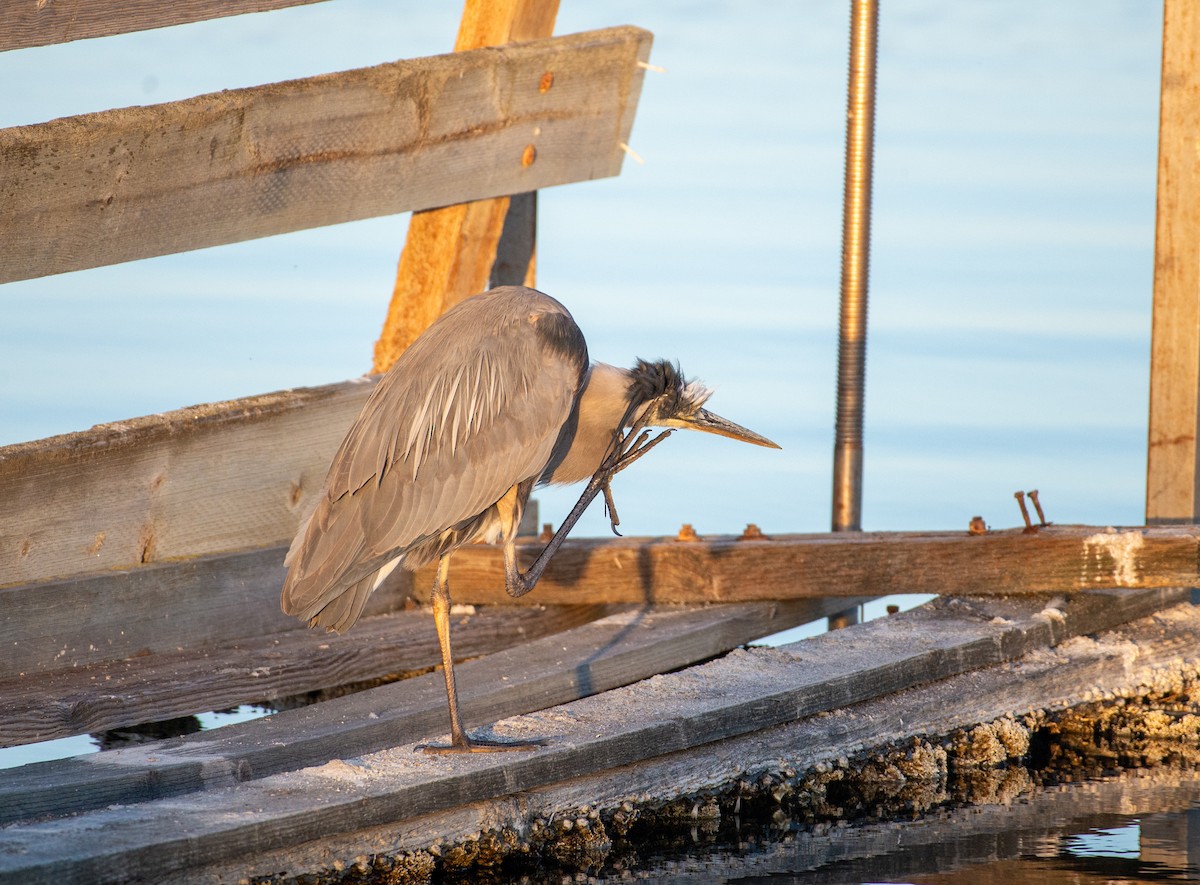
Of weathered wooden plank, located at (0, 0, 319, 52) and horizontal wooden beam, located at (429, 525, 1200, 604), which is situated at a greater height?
weathered wooden plank, located at (0, 0, 319, 52)

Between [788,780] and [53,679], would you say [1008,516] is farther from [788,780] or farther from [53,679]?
[53,679]

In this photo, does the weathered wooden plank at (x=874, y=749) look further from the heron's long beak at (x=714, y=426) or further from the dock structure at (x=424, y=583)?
the heron's long beak at (x=714, y=426)

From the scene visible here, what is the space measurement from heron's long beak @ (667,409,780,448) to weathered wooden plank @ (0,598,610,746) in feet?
3.80

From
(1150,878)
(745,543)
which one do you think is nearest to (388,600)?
(745,543)

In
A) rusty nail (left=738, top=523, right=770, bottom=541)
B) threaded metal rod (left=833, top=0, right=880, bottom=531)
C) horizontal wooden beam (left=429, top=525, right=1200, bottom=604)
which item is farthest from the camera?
threaded metal rod (left=833, top=0, right=880, bottom=531)

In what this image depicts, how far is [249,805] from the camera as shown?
3643 millimetres

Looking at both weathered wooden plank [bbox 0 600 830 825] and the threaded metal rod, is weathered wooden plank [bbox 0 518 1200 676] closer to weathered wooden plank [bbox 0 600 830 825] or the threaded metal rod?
weathered wooden plank [bbox 0 600 830 825]

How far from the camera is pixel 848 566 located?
5715mm

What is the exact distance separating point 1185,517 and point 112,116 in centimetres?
417

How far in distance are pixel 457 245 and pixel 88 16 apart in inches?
68.9

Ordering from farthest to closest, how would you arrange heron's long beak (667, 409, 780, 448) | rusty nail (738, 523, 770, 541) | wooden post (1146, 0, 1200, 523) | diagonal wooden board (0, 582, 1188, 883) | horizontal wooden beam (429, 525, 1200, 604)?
wooden post (1146, 0, 1200, 523), rusty nail (738, 523, 770, 541), horizontal wooden beam (429, 525, 1200, 604), heron's long beak (667, 409, 780, 448), diagonal wooden board (0, 582, 1188, 883)

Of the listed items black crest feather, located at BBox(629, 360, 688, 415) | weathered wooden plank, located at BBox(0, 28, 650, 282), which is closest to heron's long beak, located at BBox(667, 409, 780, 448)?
black crest feather, located at BBox(629, 360, 688, 415)

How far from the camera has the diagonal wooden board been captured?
11.1 feet

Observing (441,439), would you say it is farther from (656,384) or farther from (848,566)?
(848,566)
